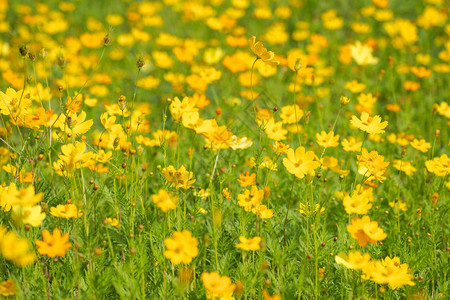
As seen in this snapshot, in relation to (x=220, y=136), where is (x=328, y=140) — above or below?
below

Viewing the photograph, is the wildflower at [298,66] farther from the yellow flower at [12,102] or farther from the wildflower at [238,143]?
the yellow flower at [12,102]

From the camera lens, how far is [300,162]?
5.51 ft

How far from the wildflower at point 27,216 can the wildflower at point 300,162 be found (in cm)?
83

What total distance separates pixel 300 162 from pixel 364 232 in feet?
1.32

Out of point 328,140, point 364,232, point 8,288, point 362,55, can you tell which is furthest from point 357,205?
point 362,55

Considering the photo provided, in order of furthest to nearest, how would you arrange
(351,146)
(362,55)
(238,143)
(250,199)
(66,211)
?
(362,55) < (351,146) < (238,143) < (250,199) < (66,211)

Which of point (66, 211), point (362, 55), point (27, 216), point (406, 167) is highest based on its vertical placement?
point (27, 216)

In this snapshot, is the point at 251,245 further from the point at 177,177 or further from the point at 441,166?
the point at 441,166

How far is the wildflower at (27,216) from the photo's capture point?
131 cm

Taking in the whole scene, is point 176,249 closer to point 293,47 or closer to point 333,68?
point 333,68

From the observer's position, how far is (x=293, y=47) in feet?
14.7

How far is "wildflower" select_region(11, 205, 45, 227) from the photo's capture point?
1.31 metres

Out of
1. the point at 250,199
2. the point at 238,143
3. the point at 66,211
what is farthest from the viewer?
the point at 238,143

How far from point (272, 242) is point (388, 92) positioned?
2.22 metres
